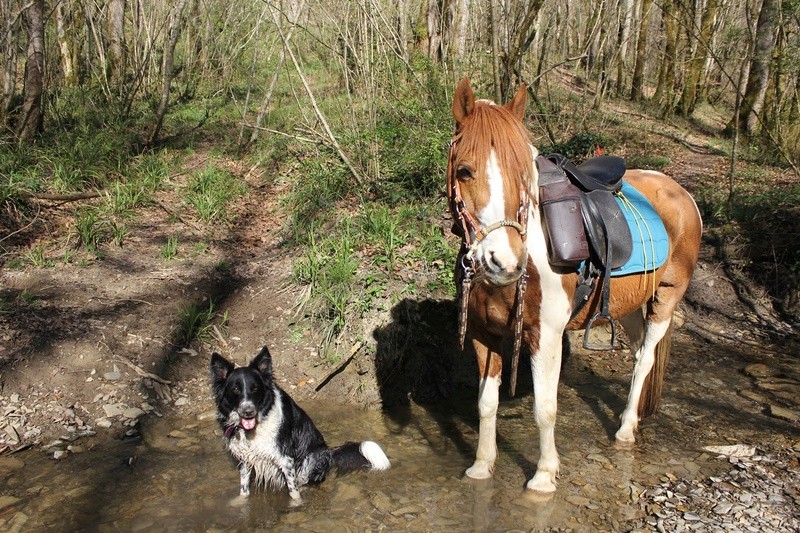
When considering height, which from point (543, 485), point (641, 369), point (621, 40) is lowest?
point (543, 485)

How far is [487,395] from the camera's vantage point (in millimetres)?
4047

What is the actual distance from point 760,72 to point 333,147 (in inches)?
402

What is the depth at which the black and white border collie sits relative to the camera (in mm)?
3939

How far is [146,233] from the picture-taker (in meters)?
7.55

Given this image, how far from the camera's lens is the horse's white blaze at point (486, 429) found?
4.05 m

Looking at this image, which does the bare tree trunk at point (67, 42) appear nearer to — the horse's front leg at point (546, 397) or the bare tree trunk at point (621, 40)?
the horse's front leg at point (546, 397)

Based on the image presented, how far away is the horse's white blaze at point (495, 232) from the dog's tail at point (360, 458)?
6.64 feet

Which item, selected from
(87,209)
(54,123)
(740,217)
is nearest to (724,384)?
(740,217)

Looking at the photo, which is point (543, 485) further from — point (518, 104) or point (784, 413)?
point (784, 413)

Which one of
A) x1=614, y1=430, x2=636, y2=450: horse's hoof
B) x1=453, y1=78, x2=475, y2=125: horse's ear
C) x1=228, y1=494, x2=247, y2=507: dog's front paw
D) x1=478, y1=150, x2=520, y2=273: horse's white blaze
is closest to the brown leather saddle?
x1=478, y1=150, x2=520, y2=273: horse's white blaze

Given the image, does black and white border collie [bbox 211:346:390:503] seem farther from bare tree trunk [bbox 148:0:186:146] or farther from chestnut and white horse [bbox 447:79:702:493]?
bare tree trunk [bbox 148:0:186:146]

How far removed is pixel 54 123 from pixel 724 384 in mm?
10710

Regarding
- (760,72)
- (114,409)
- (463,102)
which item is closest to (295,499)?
(114,409)

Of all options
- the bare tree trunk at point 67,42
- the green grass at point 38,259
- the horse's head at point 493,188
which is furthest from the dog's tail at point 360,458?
the bare tree trunk at point 67,42
